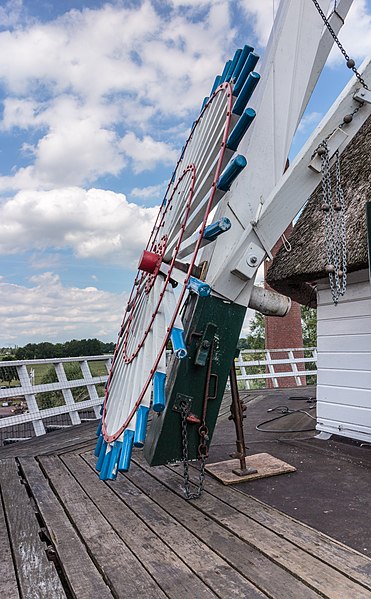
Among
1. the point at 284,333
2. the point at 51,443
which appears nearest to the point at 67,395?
the point at 51,443

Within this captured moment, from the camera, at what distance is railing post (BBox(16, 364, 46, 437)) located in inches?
188

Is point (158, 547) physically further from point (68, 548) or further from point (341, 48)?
point (341, 48)

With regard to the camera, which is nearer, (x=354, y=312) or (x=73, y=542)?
(x=73, y=542)

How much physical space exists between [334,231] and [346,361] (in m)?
1.29

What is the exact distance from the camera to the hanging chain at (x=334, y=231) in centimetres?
296

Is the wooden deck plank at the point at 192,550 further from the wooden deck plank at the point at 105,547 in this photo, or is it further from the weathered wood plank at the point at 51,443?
the weathered wood plank at the point at 51,443

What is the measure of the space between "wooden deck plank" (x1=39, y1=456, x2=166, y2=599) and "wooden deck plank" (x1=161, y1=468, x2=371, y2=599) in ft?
1.77

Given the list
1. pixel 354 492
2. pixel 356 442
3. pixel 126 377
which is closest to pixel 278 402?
pixel 356 442

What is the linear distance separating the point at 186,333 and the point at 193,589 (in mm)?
1498

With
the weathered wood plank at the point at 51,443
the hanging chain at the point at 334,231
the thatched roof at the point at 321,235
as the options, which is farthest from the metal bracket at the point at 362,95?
the weathered wood plank at the point at 51,443

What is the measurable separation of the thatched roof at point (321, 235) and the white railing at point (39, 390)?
2.58 metres

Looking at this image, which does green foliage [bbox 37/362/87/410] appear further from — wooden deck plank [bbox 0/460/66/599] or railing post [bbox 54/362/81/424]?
wooden deck plank [bbox 0/460/66/599]

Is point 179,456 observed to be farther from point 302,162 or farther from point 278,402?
point 278,402

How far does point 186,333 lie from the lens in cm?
297
